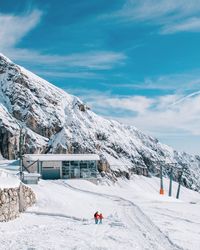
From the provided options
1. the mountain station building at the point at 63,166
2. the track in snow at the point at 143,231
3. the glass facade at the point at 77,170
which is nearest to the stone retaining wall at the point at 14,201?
the track in snow at the point at 143,231

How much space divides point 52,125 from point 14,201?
103797mm

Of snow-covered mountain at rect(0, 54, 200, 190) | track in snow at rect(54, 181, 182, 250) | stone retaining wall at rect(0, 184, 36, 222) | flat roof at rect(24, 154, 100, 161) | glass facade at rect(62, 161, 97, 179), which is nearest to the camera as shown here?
track in snow at rect(54, 181, 182, 250)

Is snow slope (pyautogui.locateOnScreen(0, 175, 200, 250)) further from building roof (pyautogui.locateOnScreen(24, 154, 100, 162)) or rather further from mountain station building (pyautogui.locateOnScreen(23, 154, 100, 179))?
building roof (pyautogui.locateOnScreen(24, 154, 100, 162))

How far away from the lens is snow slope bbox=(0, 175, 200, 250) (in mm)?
21078

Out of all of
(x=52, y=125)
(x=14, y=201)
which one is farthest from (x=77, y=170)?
(x=52, y=125)

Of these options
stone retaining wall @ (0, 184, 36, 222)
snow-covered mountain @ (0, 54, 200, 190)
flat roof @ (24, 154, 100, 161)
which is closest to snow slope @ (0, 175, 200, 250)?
stone retaining wall @ (0, 184, 36, 222)

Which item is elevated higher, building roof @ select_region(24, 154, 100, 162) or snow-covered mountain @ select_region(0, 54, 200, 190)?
snow-covered mountain @ select_region(0, 54, 200, 190)

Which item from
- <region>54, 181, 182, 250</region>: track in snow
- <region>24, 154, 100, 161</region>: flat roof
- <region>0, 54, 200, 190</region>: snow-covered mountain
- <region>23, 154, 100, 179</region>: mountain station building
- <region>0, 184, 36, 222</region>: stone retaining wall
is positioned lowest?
<region>54, 181, 182, 250</region>: track in snow

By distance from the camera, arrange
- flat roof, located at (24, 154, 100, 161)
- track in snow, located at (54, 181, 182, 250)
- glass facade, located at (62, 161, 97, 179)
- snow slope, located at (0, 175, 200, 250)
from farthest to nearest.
A: glass facade, located at (62, 161, 97, 179)
flat roof, located at (24, 154, 100, 161)
track in snow, located at (54, 181, 182, 250)
snow slope, located at (0, 175, 200, 250)

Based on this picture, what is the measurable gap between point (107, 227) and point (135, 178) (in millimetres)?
113518

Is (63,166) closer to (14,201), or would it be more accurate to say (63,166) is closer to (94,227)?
(14,201)

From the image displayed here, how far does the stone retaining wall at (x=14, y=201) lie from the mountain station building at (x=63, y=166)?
32521 mm

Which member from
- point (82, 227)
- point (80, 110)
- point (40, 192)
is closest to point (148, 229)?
point (82, 227)

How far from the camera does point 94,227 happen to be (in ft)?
86.6
